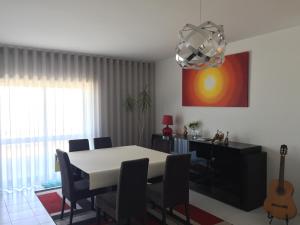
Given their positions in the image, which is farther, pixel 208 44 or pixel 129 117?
pixel 129 117

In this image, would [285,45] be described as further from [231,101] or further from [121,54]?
[121,54]

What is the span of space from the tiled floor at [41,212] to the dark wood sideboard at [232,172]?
13 cm

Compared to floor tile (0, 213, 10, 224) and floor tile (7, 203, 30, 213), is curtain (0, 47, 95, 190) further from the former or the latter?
floor tile (0, 213, 10, 224)

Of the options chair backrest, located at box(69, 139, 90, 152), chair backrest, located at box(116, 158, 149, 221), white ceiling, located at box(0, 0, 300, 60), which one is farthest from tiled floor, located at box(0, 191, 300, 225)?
white ceiling, located at box(0, 0, 300, 60)

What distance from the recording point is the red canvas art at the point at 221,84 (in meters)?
4.02

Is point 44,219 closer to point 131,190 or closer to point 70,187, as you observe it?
point 70,187

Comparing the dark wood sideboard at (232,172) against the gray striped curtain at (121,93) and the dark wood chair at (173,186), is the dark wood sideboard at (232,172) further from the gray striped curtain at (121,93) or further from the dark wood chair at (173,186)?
the gray striped curtain at (121,93)

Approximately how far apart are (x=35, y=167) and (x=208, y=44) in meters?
4.17

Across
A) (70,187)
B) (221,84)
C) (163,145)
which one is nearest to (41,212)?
(70,187)

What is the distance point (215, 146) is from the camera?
156 inches

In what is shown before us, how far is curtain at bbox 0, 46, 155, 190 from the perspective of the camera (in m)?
4.49

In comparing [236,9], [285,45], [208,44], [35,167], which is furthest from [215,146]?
[35,167]

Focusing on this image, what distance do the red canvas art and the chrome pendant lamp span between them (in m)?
2.27

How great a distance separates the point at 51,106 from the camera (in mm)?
4855
